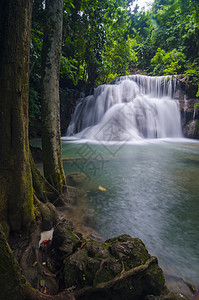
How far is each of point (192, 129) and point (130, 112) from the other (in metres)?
5.17

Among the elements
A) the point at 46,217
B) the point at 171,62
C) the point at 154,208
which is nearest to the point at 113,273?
the point at 46,217

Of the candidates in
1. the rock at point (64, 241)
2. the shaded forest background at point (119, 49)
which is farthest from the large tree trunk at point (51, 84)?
the shaded forest background at point (119, 49)

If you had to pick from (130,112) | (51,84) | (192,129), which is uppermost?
(130,112)

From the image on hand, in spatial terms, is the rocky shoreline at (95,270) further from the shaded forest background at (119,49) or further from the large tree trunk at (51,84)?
the shaded forest background at (119,49)

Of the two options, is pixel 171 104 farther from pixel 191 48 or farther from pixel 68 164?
pixel 68 164

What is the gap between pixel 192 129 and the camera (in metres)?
14.1

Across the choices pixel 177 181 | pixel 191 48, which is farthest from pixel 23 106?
pixel 191 48

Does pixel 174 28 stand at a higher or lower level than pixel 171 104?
higher

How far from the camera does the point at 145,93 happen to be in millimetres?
17250

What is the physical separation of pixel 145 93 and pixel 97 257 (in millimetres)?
17640

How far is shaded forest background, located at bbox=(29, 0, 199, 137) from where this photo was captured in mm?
7455

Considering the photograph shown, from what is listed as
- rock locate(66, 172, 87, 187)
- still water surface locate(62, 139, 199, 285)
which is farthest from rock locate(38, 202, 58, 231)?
rock locate(66, 172, 87, 187)

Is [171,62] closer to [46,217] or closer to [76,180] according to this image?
[76,180]

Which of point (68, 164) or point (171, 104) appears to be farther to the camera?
point (171, 104)
